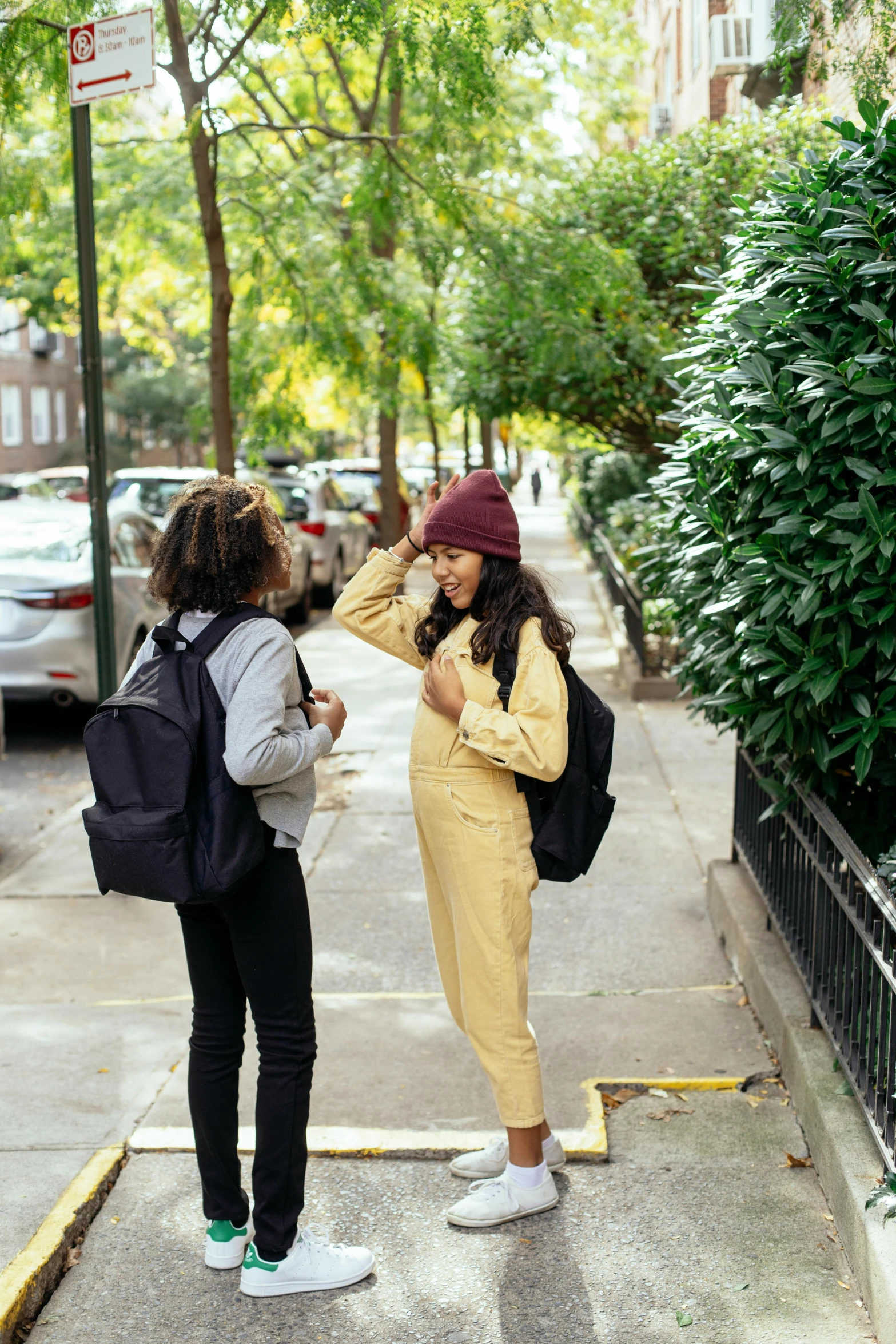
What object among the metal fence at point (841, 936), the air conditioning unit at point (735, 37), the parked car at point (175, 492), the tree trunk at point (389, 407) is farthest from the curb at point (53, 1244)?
the parked car at point (175, 492)

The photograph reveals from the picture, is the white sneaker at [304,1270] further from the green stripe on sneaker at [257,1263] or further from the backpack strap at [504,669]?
the backpack strap at [504,669]

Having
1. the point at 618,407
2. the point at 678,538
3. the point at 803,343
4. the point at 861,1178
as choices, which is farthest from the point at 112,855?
the point at 618,407

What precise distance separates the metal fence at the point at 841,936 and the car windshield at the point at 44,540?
6.02m

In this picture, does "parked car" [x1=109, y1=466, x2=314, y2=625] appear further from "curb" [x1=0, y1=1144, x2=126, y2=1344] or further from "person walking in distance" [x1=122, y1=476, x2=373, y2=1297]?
"person walking in distance" [x1=122, y1=476, x2=373, y2=1297]

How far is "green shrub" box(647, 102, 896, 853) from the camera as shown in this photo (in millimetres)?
3479

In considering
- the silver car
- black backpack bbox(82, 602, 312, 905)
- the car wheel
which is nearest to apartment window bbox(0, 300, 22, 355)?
the car wheel

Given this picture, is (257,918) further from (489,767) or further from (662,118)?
(662,118)

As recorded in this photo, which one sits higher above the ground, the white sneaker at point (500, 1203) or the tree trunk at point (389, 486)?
the tree trunk at point (389, 486)

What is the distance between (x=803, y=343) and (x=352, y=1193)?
104 inches

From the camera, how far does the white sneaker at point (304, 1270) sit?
10.0 ft

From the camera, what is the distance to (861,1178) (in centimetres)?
311

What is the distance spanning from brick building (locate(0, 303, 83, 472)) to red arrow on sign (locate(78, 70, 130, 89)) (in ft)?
113

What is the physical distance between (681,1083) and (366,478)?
22.0 meters

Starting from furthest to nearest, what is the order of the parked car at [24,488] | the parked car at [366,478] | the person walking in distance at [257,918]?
the parked car at [366,478], the parked car at [24,488], the person walking in distance at [257,918]
